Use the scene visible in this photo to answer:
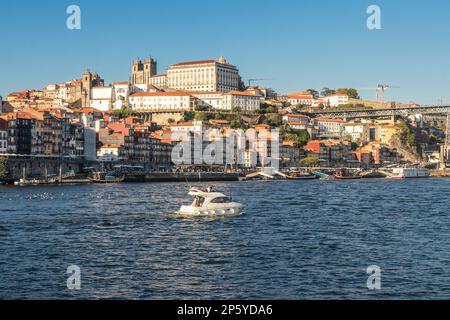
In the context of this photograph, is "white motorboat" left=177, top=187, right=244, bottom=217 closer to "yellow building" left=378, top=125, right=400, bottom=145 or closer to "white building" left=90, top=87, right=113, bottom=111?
"white building" left=90, top=87, right=113, bottom=111

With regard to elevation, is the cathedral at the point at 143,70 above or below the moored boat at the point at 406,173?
above

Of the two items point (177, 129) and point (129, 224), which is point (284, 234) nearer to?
point (129, 224)

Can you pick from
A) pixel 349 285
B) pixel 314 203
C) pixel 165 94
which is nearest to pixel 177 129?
pixel 165 94

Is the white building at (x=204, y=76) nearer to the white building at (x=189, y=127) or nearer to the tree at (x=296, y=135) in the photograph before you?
the tree at (x=296, y=135)

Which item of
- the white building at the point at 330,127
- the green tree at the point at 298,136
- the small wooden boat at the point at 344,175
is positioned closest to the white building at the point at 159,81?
the white building at the point at 330,127

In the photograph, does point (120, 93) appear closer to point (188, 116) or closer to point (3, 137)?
point (188, 116)

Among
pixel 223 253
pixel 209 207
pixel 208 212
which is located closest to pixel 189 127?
pixel 209 207
